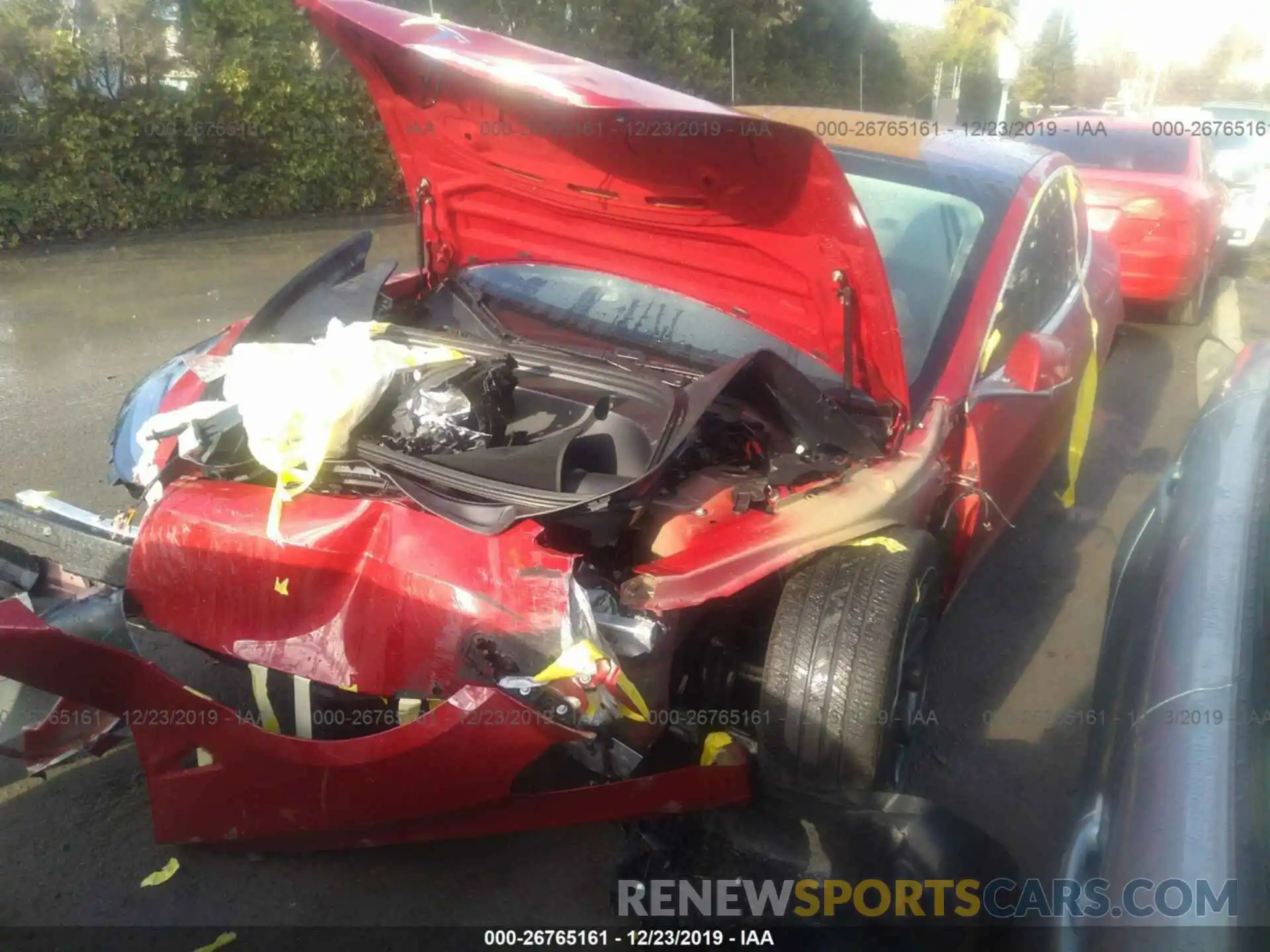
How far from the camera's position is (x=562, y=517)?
218cm

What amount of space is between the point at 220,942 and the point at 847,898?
144 centimetres

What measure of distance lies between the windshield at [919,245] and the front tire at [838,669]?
31.1 inches

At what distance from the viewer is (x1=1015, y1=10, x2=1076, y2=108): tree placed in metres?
43.1

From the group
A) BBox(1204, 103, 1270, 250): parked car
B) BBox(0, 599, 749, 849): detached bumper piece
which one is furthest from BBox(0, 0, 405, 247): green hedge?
BBox(1204, 103, 1270, 250): parked car

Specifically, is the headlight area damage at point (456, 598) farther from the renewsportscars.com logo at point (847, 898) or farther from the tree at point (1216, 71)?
the tree at point (1216, 71)

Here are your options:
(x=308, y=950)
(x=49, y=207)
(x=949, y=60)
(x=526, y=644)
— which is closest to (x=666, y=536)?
(x=526, y=644)


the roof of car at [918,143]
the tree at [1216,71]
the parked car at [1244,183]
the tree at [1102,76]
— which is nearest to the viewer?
the roof of car at [918,143]

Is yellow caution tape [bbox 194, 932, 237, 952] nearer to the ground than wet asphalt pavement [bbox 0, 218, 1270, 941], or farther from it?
nearer to the ground

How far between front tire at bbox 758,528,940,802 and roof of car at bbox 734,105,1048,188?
1.69 metres

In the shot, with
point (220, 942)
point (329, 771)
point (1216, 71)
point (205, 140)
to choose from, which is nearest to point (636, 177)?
point (329, 771)

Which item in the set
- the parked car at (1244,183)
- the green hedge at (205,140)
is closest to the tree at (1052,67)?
the parked car at (1244,183)

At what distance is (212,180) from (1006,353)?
9718mm

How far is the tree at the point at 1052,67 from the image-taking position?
4307cm

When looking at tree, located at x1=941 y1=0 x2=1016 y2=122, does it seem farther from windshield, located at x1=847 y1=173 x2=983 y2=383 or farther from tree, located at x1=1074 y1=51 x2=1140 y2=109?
windshield, located at x1=847 y1=173 x2=983 y2=383
